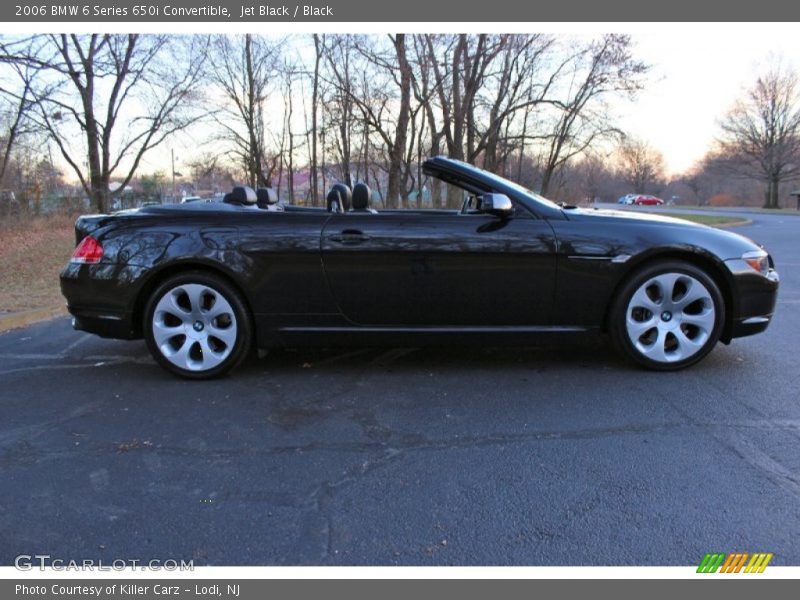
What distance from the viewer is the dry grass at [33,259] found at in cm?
691

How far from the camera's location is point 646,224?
12.9ft

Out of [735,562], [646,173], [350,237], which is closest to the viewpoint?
[735,562]

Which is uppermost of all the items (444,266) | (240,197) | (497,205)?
(240,197)

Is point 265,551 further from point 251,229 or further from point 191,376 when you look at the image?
point 251,229

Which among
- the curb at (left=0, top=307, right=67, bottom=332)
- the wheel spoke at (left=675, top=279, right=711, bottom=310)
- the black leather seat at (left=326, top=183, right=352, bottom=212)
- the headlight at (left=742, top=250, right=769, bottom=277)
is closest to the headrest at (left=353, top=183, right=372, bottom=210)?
the black leather seat at (left=326, top=183, right=352, bottom=212)

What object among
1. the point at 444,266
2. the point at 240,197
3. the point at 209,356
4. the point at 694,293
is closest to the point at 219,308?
the point at 209,356

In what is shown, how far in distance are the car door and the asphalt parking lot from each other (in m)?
0.45

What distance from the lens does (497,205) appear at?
3.74 m

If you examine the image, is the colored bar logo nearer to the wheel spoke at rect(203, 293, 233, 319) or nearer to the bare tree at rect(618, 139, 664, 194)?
the wheel spoke at rect(203, 293, 233, 319)

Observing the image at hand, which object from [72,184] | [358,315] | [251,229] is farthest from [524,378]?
[72,184]

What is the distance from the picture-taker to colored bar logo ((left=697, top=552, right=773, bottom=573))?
6.53ft

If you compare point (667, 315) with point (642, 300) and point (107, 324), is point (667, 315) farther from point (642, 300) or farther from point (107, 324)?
point (107, 324)

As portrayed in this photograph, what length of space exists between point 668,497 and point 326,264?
2.51m

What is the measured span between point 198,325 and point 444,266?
183 cm
